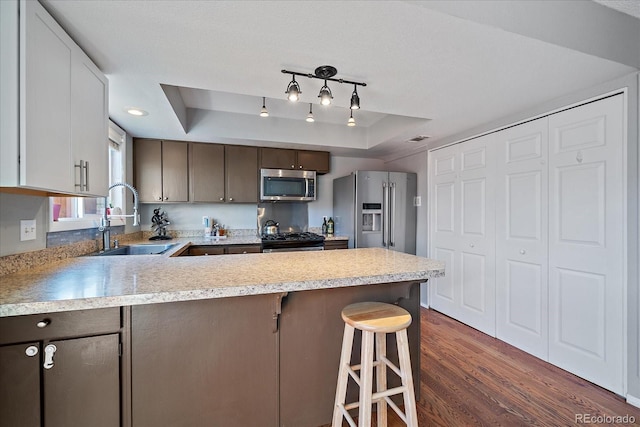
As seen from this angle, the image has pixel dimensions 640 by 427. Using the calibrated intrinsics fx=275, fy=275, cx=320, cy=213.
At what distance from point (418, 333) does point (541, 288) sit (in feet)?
4.41

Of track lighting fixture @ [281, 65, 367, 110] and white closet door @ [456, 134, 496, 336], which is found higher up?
track lighting fixture @ [281, 65, 367, 110]

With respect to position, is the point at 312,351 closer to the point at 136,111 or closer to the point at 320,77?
the point at 320,77

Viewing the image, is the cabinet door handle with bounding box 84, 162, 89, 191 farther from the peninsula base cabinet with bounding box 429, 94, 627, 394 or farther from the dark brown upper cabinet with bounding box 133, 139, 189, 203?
the peninsula base cabinet with bounding box 429, 94, 627, 394

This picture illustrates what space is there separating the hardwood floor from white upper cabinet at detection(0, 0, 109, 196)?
86.2 inches

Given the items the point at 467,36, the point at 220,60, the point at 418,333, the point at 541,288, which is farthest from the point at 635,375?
the point at 220,60

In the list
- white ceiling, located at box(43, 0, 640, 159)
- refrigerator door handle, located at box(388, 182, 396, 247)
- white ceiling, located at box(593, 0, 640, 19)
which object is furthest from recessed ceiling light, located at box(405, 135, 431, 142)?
white ceiling, located at box(593, 0, 640, 19)

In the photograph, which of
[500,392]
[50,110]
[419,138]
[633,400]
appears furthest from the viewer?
[419,138]

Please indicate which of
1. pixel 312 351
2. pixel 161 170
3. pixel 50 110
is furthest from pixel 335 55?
pixel 161 170

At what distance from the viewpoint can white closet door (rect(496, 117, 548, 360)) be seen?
2.31 m

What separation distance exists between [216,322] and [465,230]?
9.04 ft

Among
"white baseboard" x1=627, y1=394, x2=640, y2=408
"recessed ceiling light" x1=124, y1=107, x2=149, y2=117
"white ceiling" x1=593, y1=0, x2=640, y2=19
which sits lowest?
"white baseboard" x1=627, y1=394, x2=640, y2=408

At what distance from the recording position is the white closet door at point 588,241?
6.15 feet

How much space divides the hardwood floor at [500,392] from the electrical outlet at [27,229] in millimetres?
2297

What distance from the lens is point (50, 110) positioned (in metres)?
1.24
